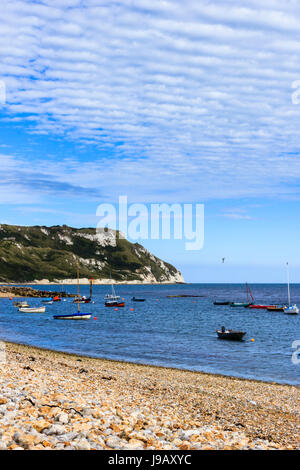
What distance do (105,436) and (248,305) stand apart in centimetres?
12182

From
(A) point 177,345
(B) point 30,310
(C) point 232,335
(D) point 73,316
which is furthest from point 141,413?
(B) point 30,310

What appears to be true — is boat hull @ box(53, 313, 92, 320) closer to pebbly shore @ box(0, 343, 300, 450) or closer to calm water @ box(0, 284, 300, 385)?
calm water @ box(0, 284, 300, 385)

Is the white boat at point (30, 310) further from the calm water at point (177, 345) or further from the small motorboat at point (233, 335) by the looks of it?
the small motorboat at point (233, 335)

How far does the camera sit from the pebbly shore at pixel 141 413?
461 inches

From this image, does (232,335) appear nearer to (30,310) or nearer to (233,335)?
(233,335)

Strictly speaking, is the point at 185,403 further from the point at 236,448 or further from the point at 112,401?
the point at 236,448

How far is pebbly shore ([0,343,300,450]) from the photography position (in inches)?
461

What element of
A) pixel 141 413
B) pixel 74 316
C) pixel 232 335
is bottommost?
pixel 74 316

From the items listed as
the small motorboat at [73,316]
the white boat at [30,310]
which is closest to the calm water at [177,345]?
the small motorboat at [73,316]

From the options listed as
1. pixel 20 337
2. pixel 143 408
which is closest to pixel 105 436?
pixel 143 408

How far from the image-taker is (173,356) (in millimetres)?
41438

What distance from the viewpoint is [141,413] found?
1584 cm

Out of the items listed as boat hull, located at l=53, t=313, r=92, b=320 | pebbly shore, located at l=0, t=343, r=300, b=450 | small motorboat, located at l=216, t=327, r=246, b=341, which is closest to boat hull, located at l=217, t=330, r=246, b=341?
small motorboat, located at l=216, t=327, r=246, b=341
